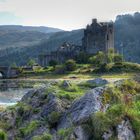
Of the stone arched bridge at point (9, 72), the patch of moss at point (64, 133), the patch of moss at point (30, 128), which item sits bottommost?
the stone arched bridge at point (9, 72)

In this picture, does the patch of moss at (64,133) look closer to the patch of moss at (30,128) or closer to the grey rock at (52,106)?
the patch of moss at (30,128)

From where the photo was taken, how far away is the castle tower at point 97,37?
182 meters

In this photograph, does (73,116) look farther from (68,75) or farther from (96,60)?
(96,60)

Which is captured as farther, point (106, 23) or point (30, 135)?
point (106, 23)

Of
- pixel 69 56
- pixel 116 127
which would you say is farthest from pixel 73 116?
pixel 69 56

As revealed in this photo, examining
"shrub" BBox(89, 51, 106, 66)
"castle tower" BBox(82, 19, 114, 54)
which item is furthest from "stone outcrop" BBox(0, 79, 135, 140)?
"castle tower" BBox(82, 19, 114, 54)

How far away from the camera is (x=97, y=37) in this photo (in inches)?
7195

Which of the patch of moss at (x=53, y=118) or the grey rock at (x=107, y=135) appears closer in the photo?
the grey rock at (x=107, y=135)

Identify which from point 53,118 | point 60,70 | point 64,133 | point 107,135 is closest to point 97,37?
point 60,70

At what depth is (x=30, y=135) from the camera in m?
22.1

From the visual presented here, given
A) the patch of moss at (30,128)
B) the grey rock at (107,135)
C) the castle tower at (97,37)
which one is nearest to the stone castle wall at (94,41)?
the castle tower at (97,37)

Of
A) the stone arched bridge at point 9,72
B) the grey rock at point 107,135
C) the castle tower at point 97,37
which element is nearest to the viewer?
the grey rock at point 107,135

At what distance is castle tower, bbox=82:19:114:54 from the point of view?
18175 cm

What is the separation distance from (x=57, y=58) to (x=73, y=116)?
167m
